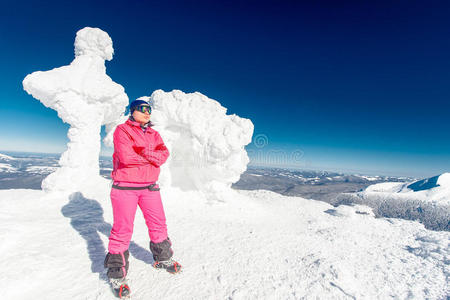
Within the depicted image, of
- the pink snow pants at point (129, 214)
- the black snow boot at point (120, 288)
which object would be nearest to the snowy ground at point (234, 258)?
the black snow boot at point (120, 288)

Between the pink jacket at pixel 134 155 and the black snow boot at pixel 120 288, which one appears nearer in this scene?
the black snow boot at pixel 120 288

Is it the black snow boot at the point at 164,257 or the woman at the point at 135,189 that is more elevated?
the woman at the point at 135,189

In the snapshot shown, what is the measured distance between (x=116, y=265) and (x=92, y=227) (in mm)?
3176

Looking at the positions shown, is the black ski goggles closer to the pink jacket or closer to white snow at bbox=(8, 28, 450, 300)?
the pink jacket

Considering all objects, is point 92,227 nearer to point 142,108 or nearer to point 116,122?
point 142,108

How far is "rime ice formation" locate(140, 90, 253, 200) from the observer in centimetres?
966

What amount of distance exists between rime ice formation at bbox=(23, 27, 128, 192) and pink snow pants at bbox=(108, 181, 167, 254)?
23.6 feet

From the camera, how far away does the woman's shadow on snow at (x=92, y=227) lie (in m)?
3.74

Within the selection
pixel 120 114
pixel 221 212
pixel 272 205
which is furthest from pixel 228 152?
pixel 120 114

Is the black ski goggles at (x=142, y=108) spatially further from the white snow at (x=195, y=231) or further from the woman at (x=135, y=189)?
the white snow at (x=195, y=231)

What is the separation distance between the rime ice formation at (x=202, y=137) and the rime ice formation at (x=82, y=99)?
2.03 m

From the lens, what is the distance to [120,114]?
34.8 ft

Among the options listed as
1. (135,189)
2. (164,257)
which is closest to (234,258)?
(164,257)

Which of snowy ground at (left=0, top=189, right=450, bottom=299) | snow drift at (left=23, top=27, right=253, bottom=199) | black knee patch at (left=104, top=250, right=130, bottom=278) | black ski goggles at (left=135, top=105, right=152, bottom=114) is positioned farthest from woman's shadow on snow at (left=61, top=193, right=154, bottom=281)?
black ski goggles at (left=135, top=105, right=152, bottom=114)
